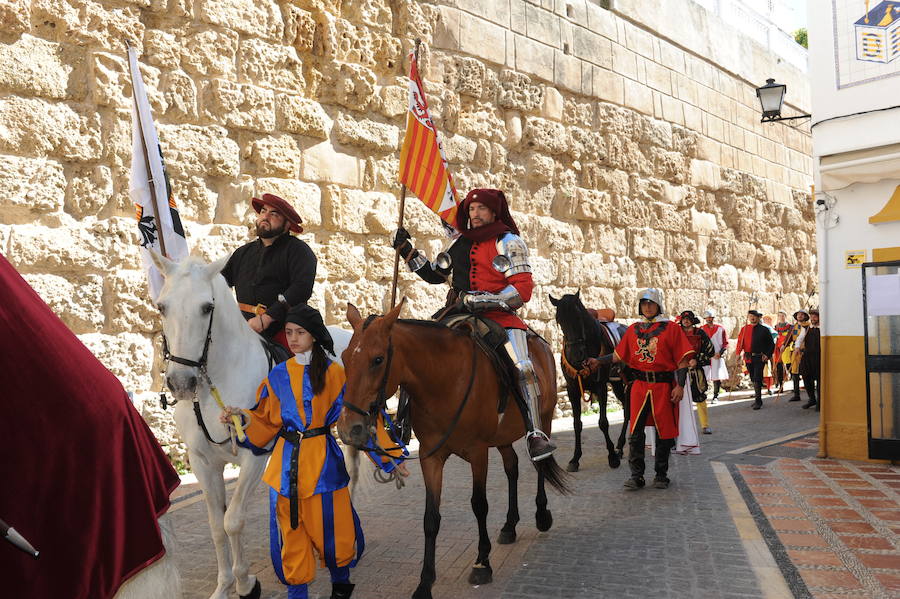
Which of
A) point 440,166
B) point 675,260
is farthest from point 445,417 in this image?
point 675,260

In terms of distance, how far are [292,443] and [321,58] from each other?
21.4ft

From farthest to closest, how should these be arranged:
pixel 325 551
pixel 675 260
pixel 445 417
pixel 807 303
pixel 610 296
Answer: pixel 807 303 < pixel 675 260 < pixel 610 296 < pixel 445 417 < pixel 325 551

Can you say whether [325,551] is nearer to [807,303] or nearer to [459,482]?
[459,482]

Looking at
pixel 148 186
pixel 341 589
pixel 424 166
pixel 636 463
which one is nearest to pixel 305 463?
pixel 341 589

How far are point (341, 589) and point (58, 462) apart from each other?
8.08ft

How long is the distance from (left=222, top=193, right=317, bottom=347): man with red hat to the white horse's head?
0.99 m

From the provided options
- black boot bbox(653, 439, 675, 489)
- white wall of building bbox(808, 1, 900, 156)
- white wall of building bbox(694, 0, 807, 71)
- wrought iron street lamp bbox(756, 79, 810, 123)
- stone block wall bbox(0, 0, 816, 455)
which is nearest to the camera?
stone block wall bbox(0, 0, 816, 455)

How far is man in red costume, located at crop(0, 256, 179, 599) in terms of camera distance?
166cm

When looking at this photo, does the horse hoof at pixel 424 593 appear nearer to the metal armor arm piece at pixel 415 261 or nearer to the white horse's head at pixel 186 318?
the white horse's head at pixel 186 318

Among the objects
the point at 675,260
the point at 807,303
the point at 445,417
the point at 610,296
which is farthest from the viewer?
the point at 807,303

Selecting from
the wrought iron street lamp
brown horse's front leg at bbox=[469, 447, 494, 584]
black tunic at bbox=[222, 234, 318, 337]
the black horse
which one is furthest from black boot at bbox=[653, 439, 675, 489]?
the wrought iron street lamp

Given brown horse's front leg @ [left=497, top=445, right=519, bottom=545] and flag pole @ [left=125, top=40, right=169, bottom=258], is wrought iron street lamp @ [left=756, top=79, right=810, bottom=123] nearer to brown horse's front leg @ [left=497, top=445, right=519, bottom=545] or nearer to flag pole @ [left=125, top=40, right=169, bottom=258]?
brown horse's front leg @ [left=497, top=445, right=519, bottom=545]

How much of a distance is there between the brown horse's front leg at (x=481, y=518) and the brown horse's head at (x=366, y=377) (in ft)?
3.44

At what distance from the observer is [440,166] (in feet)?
22.0
